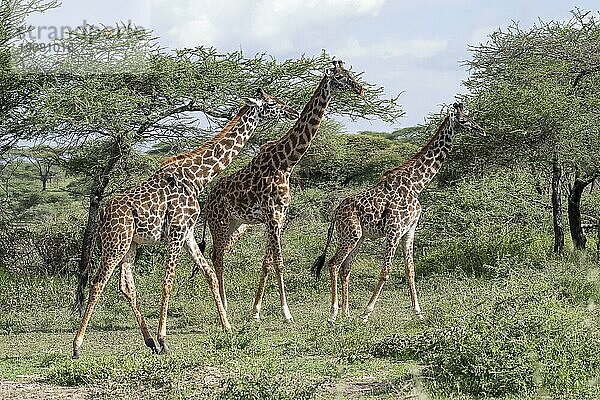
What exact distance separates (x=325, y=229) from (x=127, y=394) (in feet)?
35.2

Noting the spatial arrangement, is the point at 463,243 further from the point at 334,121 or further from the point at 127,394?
the point at 127,394

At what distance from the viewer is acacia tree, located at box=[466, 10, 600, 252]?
12.7 m

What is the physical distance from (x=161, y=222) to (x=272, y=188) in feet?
5.32

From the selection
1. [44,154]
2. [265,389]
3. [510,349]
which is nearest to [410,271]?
[510,349]

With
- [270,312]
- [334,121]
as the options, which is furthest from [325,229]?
[270,312]

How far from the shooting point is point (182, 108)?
37.9 feet

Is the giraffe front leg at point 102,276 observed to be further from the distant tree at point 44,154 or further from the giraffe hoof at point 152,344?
the distant tree at point 44,154

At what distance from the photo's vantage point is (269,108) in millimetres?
9273

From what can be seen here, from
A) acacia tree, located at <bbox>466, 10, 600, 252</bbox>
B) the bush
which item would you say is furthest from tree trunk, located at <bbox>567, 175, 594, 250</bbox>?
the bush

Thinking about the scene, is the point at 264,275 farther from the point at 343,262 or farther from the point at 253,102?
the point at 253,102

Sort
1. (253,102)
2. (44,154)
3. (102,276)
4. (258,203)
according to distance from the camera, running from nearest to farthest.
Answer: (102,276)
(253,102)
(258,203)
(44,154)

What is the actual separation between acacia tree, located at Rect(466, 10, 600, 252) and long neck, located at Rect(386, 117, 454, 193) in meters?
2.72

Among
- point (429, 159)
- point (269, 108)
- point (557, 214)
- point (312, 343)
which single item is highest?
point (269, 108)

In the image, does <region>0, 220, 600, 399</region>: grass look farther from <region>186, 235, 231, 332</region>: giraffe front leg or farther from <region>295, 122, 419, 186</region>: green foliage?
<region>295, 122, 419, 186</region>: green foliage
